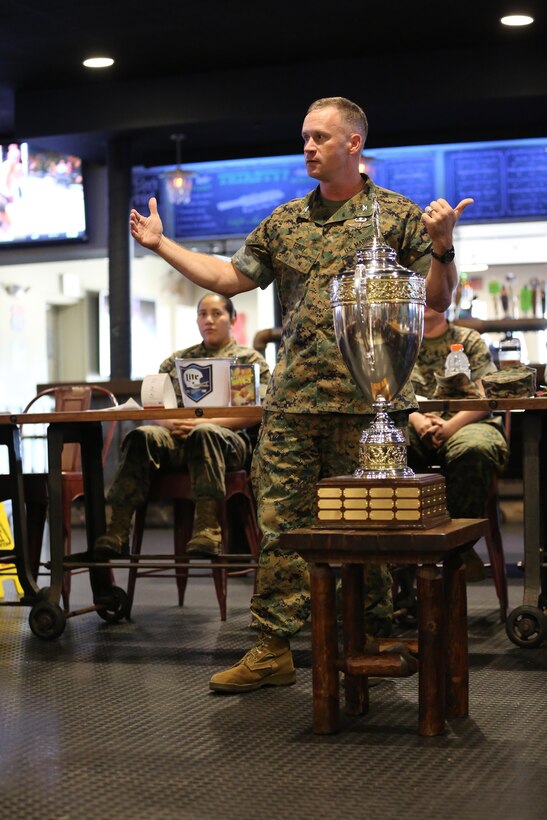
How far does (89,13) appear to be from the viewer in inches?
253

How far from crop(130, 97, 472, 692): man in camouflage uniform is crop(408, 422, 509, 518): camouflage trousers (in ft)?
3.30

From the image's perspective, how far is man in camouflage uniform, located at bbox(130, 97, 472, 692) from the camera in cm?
312

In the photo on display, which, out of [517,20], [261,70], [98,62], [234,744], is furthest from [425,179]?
[234,744]

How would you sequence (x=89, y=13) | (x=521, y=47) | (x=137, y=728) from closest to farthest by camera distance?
(x=137, y=728) < (x=89, y=13) < (x=521, y=47)

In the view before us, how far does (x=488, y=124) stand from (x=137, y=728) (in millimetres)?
6440

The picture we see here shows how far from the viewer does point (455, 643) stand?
2.83m

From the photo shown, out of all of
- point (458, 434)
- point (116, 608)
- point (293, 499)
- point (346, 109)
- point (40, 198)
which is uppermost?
point (40, 198)

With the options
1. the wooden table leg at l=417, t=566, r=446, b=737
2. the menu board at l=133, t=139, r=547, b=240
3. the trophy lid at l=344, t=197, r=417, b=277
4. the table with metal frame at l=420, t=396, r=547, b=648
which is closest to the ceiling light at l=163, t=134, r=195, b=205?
the menu board at l=133, t=139, r=547, b=240

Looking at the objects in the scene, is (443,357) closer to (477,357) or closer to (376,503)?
(477,357)

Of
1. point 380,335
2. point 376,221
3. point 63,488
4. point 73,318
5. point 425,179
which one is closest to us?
point 380,335

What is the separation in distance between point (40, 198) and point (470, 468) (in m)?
5.98

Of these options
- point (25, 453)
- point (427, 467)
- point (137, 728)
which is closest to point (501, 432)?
point (427, 467)

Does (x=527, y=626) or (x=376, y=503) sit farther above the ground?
(x=376, y=503)

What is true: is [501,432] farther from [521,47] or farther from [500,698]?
[521,47]
